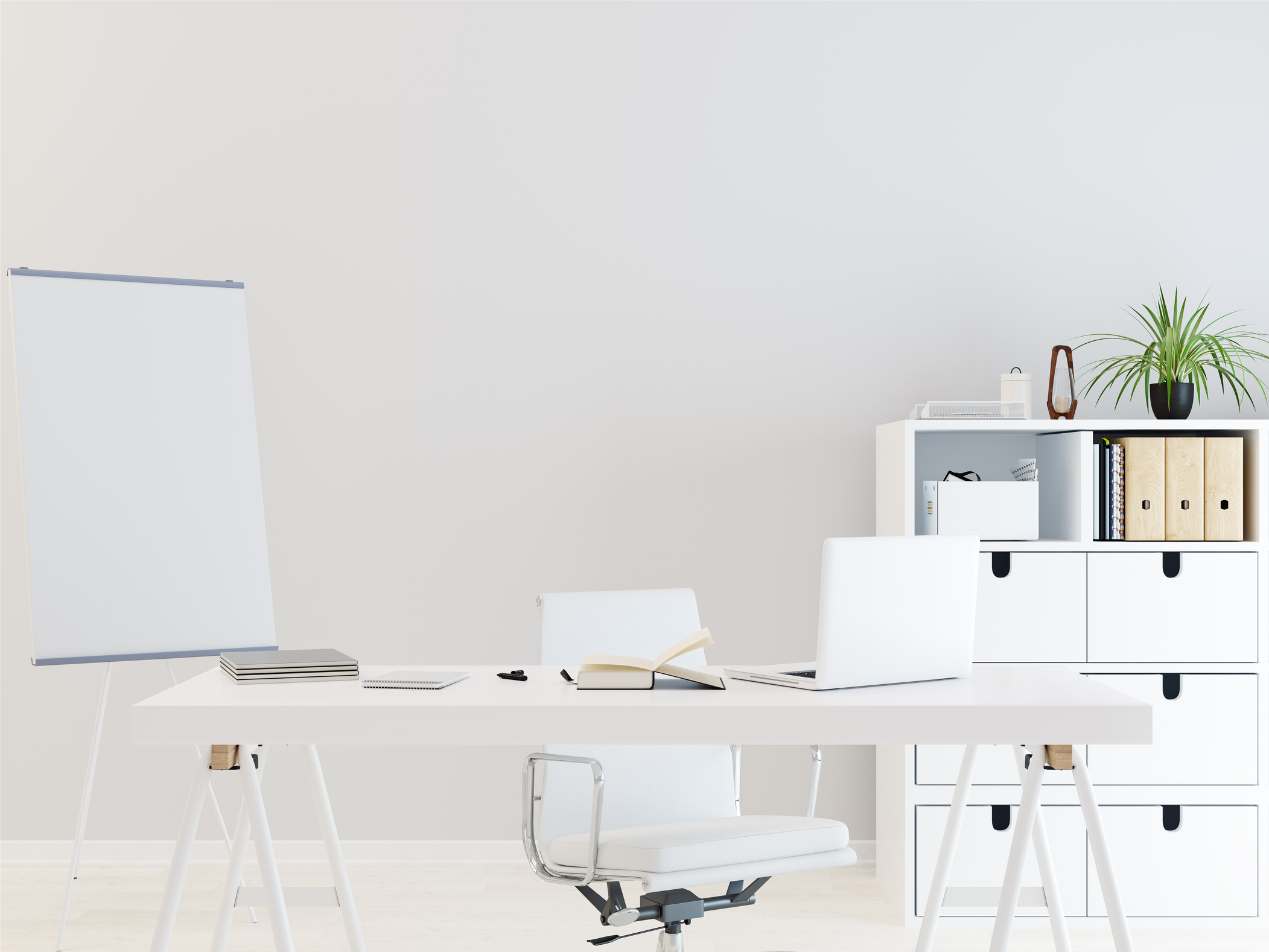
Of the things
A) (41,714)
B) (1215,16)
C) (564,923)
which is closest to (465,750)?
(564,923)

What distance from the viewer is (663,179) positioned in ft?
11.5

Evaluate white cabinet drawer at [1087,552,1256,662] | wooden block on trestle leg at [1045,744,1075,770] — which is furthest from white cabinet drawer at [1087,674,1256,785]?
wooden block on trestle leg at [1045,744,1075,770]

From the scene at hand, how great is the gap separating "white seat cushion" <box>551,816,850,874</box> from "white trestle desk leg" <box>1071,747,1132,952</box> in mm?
516

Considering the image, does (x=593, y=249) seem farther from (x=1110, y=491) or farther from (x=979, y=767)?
(x=979, y=767)

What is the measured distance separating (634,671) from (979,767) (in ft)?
4.99

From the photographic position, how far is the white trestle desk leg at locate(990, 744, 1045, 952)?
1756 millimetres

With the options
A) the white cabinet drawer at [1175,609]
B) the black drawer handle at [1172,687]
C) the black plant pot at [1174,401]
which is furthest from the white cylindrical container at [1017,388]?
the black drawer handle at [1172,687]

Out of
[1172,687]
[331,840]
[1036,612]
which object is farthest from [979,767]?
[331,840]

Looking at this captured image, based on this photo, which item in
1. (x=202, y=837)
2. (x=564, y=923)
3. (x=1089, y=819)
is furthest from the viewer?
(x=202, y=837)

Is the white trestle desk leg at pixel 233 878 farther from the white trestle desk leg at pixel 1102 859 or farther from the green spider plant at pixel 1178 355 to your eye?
the green spider plant at pixel 1178 355

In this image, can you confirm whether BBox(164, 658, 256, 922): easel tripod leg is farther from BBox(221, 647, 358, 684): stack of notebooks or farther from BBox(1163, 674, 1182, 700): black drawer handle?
BBox(1163, 674, 1182, 700): black drawer handle

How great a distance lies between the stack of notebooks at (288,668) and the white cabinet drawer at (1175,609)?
2.12 meters

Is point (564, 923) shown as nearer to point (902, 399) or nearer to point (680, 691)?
point (680, 691)

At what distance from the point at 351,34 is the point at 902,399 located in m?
2.15
